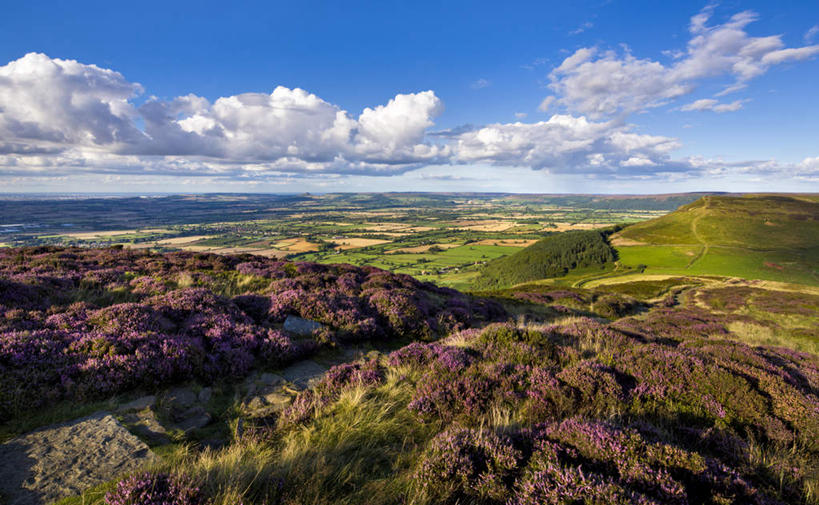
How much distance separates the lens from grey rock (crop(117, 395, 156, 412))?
5.18m

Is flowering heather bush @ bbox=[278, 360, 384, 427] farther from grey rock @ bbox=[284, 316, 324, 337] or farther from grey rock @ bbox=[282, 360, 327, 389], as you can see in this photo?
grey rock @ bbox=[284, 316, 324, 337]

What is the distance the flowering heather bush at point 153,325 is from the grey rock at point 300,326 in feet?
1.32

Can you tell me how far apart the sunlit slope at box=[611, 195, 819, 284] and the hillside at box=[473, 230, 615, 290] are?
30.6ft

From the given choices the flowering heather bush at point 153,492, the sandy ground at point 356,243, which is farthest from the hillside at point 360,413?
the sandy ground at point 356,243

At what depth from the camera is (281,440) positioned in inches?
183

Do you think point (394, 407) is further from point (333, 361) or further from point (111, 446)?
point (111, 446)

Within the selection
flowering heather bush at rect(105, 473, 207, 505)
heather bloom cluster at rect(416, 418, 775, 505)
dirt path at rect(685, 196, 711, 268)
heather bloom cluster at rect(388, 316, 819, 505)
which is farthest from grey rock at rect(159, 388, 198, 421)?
dirt path at rect(685, 196, 711, 268)

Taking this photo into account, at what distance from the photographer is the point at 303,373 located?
7.34 metres

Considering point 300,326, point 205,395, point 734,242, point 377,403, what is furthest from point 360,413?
point 734,242

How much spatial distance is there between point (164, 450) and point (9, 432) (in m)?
2.21


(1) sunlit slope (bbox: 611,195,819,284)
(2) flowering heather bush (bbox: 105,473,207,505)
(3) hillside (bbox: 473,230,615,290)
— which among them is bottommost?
(3) hillside (bbox: 473,230,615,290)

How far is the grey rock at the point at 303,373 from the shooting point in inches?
269

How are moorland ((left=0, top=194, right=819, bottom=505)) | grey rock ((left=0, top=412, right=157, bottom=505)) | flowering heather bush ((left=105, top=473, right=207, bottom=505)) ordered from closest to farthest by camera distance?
flowering heather bush ((left=105, top=473, right=207, bottom=505)) → grey rock ((left=0, top=412, right=157, bottom=505)) → moorland ((left=0, top=194, right=819, bottom=505))

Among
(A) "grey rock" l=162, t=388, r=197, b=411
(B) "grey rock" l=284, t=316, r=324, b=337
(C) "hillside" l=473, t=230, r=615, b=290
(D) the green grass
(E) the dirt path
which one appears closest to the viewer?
(A) "grey rock" l=162, t=388, r=197, b=411
